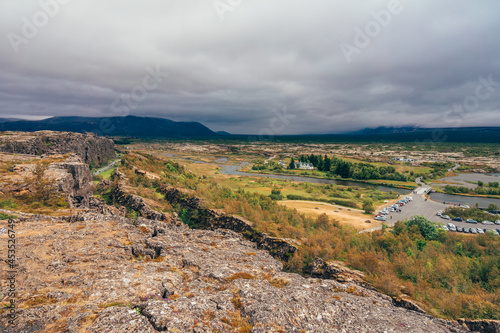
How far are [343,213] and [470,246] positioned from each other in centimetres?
2889

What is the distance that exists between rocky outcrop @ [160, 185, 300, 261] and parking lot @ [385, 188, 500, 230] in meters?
43.9

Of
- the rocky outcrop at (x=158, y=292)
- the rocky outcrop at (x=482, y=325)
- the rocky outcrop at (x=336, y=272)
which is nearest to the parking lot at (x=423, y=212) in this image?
the rocky outcrop at (x=336, y=272)

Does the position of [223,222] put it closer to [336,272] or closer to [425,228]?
[336,272]

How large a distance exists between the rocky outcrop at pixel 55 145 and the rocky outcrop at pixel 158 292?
2289 inches

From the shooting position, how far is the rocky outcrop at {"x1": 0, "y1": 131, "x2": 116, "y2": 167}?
59234mm

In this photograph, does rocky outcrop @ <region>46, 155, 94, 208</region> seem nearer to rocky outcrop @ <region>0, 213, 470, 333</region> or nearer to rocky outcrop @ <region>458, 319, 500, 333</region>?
rocky outcrop @ <region>0, 213, 470, 333</region>

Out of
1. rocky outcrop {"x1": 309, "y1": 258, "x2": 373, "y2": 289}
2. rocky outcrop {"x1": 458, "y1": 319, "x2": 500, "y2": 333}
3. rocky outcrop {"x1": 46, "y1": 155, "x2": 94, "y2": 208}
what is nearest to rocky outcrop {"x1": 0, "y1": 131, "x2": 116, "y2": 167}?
rocky outcrop {"x1": 46, "y1": 155, "x2": 94, "y2": 208}

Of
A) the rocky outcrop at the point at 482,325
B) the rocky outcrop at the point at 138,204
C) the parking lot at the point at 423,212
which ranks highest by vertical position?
the rocky outcrop at the point at 138,204

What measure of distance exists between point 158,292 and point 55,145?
9399 centimetres

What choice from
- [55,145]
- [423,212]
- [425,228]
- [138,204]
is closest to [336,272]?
[425,228]

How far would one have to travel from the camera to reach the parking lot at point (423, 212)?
195 feet

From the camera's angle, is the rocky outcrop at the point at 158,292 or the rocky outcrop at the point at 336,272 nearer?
the rocky outcrop at the point at 158,292

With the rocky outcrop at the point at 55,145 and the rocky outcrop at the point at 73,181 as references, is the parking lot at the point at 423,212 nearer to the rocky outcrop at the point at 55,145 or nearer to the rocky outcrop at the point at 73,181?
the rocky outcrop at the point at 73,181

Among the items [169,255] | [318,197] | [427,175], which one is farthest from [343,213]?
[427,175]
